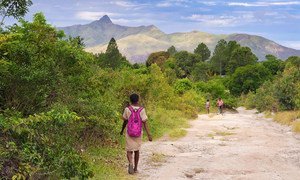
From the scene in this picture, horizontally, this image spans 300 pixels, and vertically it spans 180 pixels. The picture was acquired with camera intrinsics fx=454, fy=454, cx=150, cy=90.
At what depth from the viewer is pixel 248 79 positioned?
91250mm

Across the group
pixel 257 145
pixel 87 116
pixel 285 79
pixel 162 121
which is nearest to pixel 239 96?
pixel 285 79

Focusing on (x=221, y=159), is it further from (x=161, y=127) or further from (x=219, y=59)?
(x=219, y=59)

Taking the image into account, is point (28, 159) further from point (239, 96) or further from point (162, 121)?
point (239, 96)

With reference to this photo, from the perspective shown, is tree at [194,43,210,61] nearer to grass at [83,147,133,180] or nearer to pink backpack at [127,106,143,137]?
grass at [83,147,133,180]

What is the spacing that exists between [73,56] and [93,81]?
186cm

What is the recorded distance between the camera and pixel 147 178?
10.6m

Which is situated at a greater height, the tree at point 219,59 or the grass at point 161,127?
the tree at point 219,59

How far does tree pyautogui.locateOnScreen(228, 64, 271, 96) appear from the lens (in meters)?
90.6

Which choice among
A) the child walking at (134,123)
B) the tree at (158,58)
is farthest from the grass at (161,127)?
the tree at (158,58)

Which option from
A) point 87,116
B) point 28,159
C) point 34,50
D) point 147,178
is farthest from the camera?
point 87,116

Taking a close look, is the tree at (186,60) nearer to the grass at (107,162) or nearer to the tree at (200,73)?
the tree at (200,73)

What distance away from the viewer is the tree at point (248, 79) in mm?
90562

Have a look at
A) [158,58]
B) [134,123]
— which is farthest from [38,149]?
[158,58]

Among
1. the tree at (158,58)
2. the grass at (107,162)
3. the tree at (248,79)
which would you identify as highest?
the tree at (158,58)
